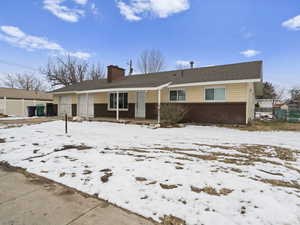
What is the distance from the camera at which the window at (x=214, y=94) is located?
401 inches

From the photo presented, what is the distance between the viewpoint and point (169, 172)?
317 cm

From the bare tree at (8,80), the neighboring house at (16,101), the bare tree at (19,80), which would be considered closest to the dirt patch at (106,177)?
the neighboring house at (16,101)

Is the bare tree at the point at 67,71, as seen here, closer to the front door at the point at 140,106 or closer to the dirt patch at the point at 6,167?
the front door at the point at 140,106

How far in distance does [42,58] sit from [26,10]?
17900mm

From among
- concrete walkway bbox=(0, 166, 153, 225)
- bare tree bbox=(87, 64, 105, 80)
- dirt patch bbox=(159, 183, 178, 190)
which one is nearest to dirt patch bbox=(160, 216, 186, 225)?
concrete walkway bbox=(0, 166, 153, 225)

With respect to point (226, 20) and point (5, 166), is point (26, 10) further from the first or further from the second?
point (226, 20)

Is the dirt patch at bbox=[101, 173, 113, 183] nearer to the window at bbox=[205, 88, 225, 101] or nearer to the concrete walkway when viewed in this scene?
the concrete walkway

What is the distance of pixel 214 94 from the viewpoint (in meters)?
10.4

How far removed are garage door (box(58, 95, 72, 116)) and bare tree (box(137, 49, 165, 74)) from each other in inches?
588

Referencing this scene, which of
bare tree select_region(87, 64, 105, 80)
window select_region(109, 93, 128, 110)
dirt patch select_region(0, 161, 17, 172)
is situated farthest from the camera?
bare tree select_region(87, 64, 105, 80)

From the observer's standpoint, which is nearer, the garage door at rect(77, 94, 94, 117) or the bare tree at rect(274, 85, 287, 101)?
the garage door at rect(77, 94, 94, 117)

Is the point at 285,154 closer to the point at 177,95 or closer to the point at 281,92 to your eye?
the point at 177,95

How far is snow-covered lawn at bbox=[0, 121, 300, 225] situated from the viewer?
79.0 inches

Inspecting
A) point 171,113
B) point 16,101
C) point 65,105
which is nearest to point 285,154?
point 171,113
